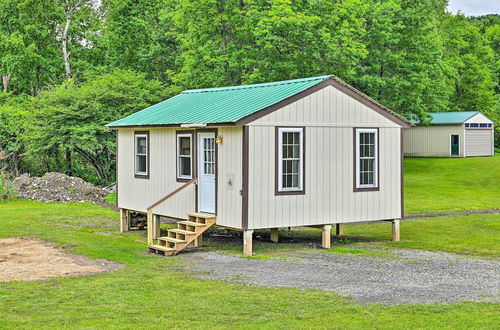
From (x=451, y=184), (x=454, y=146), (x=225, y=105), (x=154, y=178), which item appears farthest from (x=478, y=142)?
(x=225, y=105)

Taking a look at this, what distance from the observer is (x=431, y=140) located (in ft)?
173

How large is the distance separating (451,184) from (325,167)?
22.1 m

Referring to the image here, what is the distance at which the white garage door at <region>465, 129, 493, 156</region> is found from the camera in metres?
51.6

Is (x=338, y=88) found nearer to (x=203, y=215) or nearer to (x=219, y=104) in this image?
(x=219, y=104)

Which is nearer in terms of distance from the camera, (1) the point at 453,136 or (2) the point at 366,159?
(2) the point at 366,159

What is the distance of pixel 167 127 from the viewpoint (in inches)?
766

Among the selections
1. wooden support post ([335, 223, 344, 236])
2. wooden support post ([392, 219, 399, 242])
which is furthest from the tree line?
wooden support post ([392, 219, 399, 242])

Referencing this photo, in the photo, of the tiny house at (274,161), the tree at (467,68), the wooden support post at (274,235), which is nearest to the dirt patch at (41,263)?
the tiny house at (274,161)

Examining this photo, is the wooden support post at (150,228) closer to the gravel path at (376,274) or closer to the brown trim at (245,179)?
the gravel path at (376,274)

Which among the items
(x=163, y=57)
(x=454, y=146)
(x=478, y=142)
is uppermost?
(x=163, y=57)

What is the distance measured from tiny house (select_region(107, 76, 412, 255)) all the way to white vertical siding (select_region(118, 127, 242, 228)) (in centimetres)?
3

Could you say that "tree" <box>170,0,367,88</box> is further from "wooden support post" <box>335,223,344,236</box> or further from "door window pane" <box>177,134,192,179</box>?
"door window pane" <box>177,134,192,179</box>

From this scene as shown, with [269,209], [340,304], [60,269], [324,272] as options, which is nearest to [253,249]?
[269,209]

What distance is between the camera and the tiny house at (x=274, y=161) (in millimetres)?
16875
